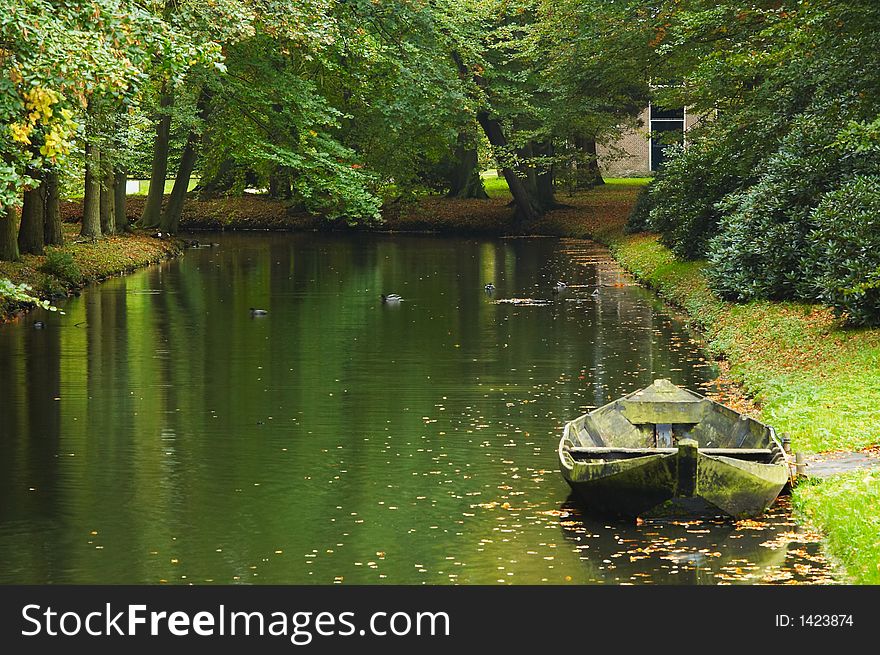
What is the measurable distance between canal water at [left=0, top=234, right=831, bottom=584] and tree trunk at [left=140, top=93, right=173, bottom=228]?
17.2 metres

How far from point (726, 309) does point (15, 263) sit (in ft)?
55.6

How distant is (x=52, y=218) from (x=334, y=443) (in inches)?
989

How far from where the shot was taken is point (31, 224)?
37625 mm

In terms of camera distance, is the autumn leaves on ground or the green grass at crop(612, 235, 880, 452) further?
the green grass at crop(612, 235, 880, 452)

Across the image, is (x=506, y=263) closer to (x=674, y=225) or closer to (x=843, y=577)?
(x=674, y=225)

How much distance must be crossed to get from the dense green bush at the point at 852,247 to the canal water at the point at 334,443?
2.49 meters

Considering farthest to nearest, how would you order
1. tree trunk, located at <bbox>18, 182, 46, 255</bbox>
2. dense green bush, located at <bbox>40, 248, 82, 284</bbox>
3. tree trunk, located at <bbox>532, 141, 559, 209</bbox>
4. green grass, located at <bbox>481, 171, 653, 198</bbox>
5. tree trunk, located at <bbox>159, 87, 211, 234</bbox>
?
green grass, located at <bbox>481, 171, 653, 198</bbox>, tree trunk, located at <bbox>532, 141, 559, 209</bbox>, tree trunk, located at <bbox>159, 87, 211, 234</bbox>, tree trunk, located at <bbox>18, 182, 46, 255</bbox>, dense green bush, located at <bbox>40, 248, 82, 284</bbox>

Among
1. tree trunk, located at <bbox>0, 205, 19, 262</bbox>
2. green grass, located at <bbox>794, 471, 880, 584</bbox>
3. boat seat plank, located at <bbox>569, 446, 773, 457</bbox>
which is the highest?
tree trunk, located at <bbox>0, 205, 19, 262</bbox>

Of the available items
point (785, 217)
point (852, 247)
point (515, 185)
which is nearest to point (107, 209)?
point (515, 185)

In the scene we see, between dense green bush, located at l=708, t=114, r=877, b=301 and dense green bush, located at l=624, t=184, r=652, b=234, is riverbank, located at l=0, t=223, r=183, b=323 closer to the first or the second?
dense green bush, located at l=708, t=114, r=877, b=301

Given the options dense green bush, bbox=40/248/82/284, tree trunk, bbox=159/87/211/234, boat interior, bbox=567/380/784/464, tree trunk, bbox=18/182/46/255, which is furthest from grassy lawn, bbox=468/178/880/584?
tree trunk, bbox=159/87/211/234

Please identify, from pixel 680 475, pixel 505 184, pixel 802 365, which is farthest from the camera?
pixel 505 184

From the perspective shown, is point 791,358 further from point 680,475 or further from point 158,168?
point 158,168

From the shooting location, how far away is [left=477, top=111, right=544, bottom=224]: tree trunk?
197ft
